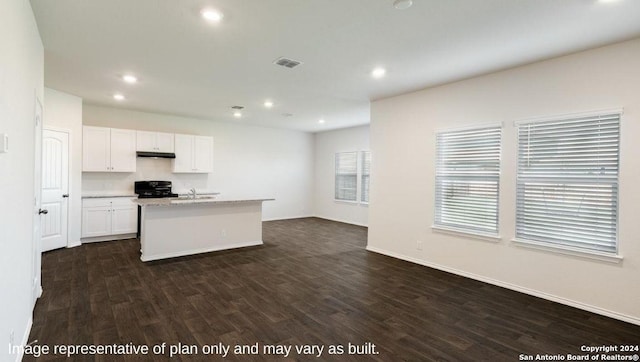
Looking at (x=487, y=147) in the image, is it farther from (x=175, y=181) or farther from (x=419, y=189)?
(x=175, y=181)

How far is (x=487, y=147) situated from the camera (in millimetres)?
4156

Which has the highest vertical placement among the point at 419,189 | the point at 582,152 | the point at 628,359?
the point at 582,152

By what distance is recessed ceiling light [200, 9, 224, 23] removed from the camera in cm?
265

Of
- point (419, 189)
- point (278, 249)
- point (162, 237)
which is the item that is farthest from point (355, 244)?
point (162, 237)

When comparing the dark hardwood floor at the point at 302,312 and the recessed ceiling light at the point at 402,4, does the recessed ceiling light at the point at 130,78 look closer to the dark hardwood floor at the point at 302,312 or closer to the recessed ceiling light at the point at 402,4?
the dark hardwood floor at the point at 302,312

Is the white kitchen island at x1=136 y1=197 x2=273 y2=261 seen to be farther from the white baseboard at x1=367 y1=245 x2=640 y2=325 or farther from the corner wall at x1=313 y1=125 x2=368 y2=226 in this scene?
the corner wall at x1=313 y1=125 x2=368 y2=226

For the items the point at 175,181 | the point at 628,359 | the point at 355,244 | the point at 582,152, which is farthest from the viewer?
the point at 175,181

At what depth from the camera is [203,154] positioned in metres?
7.49

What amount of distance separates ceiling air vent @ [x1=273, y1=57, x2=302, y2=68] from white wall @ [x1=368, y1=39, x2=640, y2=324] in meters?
2.07

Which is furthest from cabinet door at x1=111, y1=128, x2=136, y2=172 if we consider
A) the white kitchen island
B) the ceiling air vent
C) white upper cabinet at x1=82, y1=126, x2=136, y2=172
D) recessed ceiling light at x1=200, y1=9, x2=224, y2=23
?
recessed ceiling light at x1=200, y1=9, x2=224, y2=23

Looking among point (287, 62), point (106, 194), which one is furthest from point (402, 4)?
point (106, 194)

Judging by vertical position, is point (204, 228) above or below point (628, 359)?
above

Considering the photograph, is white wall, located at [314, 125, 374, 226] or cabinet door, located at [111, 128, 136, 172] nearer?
cabinet door, located at [111, 128, 136, 172]

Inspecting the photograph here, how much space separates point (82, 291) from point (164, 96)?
3351mm
